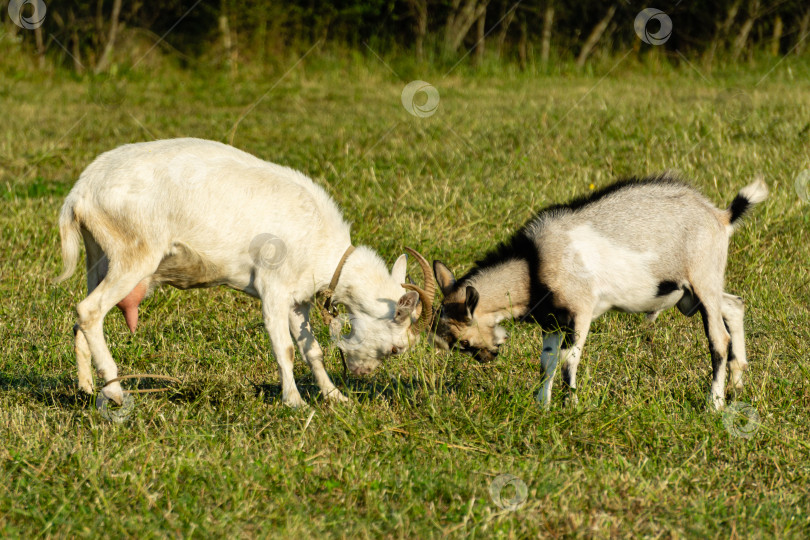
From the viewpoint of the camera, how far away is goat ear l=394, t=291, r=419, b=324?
4715mm

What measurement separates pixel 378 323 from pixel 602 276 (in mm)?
1169

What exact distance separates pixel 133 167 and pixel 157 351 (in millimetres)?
1374

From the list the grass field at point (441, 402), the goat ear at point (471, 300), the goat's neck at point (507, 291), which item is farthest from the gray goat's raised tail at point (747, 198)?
the goat ear at point (471, 300)

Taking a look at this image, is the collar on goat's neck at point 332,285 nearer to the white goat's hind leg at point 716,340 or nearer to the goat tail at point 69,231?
the goat tail at point 69,231

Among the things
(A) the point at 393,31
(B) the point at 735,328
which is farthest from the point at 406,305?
(A) the point at 393,31

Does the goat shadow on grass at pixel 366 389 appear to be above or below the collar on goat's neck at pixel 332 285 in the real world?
below

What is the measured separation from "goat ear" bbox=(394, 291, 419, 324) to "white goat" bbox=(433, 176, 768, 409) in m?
0.23

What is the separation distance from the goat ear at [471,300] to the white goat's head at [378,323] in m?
0.21

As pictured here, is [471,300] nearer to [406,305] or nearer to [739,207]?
[406,305]

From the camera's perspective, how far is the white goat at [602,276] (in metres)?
4.73

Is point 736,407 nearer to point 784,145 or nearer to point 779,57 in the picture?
point 784,145

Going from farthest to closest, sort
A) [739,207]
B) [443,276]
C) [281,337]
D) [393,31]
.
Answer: [393,31] < [443,276] < [739,207] < [281,337]

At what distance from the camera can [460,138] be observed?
10.4m

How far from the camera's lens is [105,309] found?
459 centimetres
